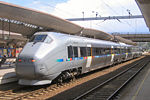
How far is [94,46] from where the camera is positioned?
596 inches

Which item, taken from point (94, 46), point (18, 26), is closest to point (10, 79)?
point (94, 46)

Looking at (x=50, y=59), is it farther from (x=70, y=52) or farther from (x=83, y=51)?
(x=83, y=51)

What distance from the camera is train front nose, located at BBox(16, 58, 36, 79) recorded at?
8930mm

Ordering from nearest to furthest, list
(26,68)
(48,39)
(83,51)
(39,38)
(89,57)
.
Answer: (26,68), (48,39), (39,38), (83,51), (89,57)

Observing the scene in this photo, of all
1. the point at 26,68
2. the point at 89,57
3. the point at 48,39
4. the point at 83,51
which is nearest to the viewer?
the point at 26,68

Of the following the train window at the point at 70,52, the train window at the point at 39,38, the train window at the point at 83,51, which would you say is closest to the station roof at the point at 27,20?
the train window at the point at 39,38

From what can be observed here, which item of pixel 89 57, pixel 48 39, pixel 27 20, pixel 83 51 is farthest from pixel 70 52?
pixel 27 20

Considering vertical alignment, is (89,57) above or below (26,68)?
above

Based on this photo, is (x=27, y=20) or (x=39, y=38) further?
(x=27, y=20)

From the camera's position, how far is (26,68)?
908 cm

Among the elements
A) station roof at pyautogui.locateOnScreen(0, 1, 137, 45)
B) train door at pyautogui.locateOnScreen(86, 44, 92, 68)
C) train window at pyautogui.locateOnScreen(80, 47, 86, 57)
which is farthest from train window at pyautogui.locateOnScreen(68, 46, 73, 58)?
station roof at pyautogui.locateOnScreen(0, 1, 137, 45)

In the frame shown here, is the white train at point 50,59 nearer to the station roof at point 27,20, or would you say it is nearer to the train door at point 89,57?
the train door at point 89,57

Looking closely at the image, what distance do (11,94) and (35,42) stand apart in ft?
9.78

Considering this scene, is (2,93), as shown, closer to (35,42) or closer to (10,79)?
(10,79)
